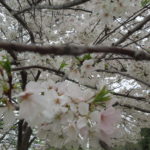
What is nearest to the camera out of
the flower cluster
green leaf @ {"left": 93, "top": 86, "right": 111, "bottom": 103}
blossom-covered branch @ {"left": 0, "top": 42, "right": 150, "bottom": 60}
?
blossom-covered branch @ {"left": 0, "top": 42, "right": 150, "bottom": 60}

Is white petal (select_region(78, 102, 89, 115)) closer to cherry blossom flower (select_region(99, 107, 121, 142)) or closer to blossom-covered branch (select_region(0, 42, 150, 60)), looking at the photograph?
cherry blossom flower (select_region(99, 107, 121, 142))

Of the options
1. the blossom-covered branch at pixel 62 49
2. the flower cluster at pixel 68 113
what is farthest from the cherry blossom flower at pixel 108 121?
the blossom-covered branch at pixel 62 49

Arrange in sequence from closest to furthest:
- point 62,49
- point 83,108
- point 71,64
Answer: point 62,49 → point 83,108 → point 71,64

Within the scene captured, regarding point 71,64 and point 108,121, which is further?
point 71,64

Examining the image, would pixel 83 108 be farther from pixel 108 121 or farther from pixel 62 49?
pixel 62 49

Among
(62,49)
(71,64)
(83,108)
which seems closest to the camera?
(62,49)

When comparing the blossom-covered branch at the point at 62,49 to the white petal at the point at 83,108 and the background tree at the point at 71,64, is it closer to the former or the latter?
the background tree at the point at 71,64

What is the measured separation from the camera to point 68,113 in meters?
0.93

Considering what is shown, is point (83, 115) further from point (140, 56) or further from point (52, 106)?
point (140, 56)

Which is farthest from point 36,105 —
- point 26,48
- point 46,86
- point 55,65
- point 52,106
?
point 55,65

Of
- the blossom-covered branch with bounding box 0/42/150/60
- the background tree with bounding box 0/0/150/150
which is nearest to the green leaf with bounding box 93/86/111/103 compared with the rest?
the background tree with bounding box 0/0/150/150

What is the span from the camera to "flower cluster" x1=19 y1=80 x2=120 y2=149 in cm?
86

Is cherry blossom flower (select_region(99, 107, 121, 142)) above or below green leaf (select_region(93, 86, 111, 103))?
below

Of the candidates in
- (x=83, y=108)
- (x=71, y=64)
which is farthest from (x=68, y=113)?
(x=71, y=64)
